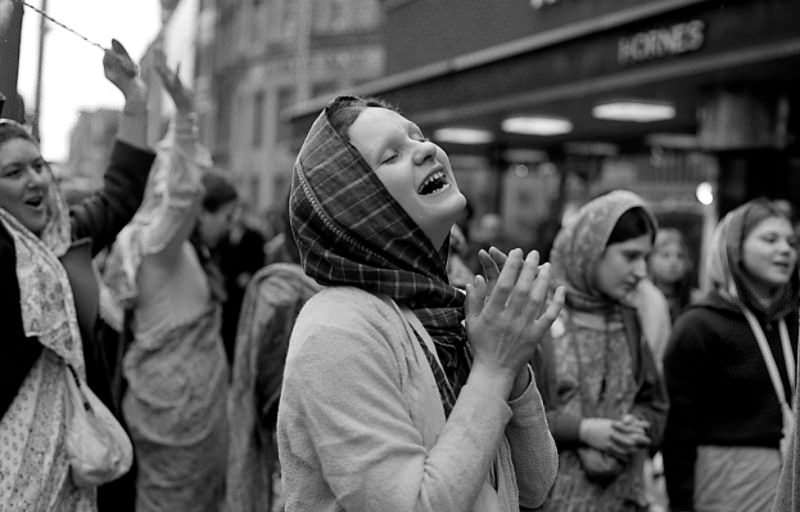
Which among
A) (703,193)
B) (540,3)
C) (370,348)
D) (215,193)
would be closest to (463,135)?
(703,193)

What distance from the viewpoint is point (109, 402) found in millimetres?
3514

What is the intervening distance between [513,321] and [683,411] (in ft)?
7.45

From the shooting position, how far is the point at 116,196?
4.14 meters

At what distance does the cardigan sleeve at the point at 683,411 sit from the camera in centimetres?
411

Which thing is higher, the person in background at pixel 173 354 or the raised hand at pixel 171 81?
the raised hand at pixel 171 81

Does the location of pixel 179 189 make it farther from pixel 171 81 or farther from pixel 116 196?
pixel 116 196

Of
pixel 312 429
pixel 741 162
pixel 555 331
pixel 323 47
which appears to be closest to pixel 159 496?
pixel 555 331

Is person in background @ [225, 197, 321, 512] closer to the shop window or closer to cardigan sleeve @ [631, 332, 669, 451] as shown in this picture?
cardigan sleeve @ [631, 332, 669, 451]

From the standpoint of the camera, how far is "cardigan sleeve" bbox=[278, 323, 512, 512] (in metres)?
1.94

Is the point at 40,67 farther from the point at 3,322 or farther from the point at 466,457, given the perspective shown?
the point at 466,457

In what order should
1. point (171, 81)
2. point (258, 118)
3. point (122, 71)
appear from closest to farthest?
point (122, 71)
point (171, 81)
point (258, 118)

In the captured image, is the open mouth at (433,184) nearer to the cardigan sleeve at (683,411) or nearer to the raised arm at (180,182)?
the cardigan sleeve at (683,411)

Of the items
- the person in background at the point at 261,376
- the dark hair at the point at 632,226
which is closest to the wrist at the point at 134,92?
the person in background at the point at 261,376

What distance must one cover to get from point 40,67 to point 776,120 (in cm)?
519
